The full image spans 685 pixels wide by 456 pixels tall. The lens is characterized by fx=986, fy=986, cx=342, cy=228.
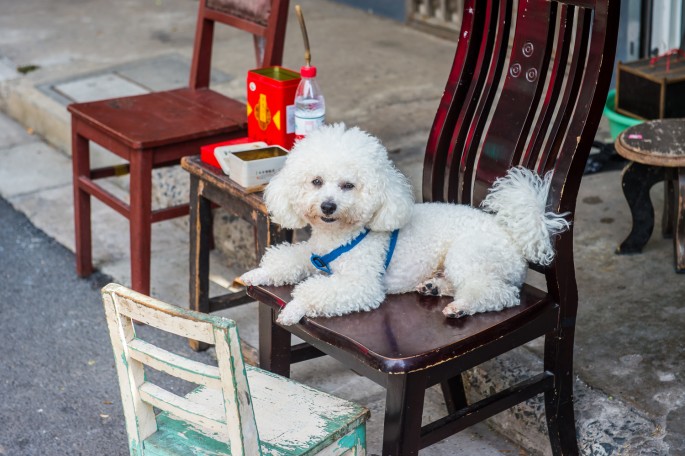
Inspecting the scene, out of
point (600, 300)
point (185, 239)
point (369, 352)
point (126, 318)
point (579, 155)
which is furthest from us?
point (185, 239)

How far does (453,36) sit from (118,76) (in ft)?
7.41

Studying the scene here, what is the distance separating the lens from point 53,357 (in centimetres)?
371

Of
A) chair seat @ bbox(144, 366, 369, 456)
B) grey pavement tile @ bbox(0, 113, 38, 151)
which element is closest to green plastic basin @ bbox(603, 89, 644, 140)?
chair seat @ bbox(144, 366, 369, 456)

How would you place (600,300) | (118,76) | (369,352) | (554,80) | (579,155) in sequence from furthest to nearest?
1. (118,76)
2. (600,300)
3. (554,80)
4. (579,155)
5. (369,352)

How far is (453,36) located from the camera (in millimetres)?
6734

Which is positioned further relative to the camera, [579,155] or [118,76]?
[118,76]

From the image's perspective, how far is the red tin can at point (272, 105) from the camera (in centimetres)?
319

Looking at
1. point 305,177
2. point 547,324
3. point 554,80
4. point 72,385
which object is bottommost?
point 72,385

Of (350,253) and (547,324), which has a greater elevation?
(350,253)

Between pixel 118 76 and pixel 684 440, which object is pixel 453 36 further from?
pixel 684 440

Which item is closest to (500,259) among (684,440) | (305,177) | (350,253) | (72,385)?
(350,253)

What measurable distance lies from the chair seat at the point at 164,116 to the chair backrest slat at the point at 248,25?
5.1 inches

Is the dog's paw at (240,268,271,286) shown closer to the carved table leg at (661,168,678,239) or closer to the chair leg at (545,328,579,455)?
the chair leg at (545,328,579,455)

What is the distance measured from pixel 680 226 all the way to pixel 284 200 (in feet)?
5.83
